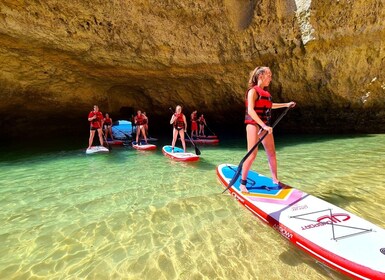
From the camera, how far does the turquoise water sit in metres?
2.93

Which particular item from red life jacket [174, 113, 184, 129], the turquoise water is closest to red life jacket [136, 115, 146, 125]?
red life jacket [174, 113, 184, 129]

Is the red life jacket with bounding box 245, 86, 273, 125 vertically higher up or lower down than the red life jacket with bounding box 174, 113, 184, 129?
higher up

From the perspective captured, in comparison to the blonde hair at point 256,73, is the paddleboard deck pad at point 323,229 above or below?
below

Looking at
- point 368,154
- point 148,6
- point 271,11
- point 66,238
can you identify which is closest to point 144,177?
point 66,238

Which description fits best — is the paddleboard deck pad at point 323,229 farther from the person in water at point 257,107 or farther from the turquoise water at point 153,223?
the person in water at point 257,107

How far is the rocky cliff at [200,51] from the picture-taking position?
10.6m

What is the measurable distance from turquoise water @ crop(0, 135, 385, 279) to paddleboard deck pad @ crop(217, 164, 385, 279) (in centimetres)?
16

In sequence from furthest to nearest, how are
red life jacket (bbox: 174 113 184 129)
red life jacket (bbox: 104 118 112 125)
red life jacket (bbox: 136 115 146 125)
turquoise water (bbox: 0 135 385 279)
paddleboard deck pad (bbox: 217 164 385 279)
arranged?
red life jacket (bbox: 104 118 112 125)
red life jacket (bbox: 136 115 146 125)
red life jacket (bbox: 174 113 184 129)
turquoise water (bbox: 0 135 385 279)
paddleboard deck pad (bbox: 217 164 385 279)

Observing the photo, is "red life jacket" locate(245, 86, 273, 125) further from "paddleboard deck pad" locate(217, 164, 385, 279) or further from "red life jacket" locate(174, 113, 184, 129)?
"red life jacket" locate(174, 113, 184, 129)

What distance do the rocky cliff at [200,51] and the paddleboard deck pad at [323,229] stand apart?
9.73 m

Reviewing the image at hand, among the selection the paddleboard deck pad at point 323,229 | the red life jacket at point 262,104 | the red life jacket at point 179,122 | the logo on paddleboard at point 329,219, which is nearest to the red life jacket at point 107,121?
the red life jacket at point 179,122

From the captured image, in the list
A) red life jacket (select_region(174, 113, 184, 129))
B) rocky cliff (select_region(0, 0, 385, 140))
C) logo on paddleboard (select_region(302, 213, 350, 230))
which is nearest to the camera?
logo on paddleboard (select_region(302, 213, 350, 230))

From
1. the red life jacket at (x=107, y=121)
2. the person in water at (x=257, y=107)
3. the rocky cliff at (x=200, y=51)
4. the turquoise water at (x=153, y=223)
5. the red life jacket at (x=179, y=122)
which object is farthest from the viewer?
the red life jacket at (x=107, y=121)

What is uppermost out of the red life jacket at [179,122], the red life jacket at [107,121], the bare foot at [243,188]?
the red life jacket at [179,122]
